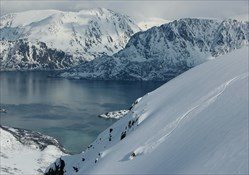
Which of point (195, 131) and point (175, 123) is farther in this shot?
point (175, 123)

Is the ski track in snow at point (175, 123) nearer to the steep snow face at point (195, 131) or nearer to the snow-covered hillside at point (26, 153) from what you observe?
the steep snow face at point (195, 131)

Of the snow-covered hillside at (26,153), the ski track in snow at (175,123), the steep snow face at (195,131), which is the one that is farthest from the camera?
the snow-covered hillside at (26,153)

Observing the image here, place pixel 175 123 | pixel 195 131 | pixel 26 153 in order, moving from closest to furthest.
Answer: pixel 195 131 → pixel 175 123 → pixel 26 153

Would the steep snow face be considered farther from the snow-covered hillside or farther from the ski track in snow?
the snow-covered hillside

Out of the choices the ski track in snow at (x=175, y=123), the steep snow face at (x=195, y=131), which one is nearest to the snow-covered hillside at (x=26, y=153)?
the steep snow face at (x=195, y=131)

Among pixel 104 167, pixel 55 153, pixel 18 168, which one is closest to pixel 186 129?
pixel 104 167

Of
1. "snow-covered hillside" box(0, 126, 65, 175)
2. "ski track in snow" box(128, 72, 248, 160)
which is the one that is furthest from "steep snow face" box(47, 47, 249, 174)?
"snow-covered hillside" box(0, 126, 65, 175)

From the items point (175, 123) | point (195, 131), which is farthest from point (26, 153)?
point (195, 131)

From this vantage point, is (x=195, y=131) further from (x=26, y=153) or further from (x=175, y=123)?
(x=26, y=153)
